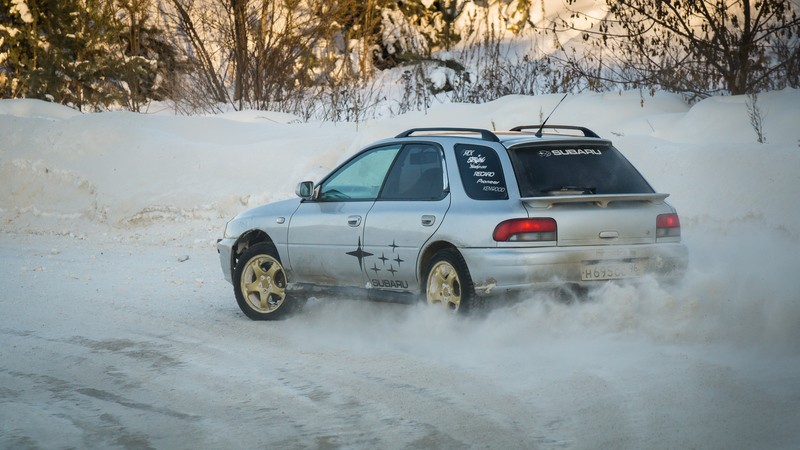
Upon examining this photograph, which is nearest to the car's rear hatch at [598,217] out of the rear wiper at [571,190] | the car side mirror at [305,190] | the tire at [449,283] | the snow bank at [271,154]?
the rear wiper at [571,190]

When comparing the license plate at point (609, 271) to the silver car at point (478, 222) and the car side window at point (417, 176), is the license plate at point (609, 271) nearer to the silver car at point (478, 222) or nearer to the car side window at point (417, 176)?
the silver car at point (478, 222)

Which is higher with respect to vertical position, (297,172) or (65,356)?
(297,172)

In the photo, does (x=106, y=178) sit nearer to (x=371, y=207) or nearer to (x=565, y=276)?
(x=371, y=207)

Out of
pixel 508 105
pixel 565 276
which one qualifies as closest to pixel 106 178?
pixel 508 105

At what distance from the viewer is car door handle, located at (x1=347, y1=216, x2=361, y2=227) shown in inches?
351

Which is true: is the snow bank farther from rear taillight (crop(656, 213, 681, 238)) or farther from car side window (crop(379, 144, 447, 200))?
car side window (crop(379, 144, 447, 200))

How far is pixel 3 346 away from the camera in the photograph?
8.25m

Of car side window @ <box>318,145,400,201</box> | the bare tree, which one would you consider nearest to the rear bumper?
car side window @ <box>318,145,400,201</box>

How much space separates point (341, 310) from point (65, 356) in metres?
2.73

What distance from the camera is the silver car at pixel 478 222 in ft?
25.3

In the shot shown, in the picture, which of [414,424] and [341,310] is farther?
[341,310]

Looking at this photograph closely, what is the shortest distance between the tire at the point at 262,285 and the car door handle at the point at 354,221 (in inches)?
36.7

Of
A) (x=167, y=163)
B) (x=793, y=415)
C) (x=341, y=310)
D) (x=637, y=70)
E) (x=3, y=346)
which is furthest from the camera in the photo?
(x=167, y=163)

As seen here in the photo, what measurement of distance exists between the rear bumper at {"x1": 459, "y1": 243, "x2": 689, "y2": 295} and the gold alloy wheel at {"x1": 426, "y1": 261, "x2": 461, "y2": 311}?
24cm
